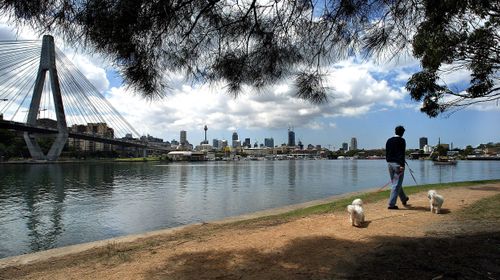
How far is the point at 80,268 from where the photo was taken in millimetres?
5184

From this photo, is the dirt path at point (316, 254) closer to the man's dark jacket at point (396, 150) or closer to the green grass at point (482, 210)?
the green grass at point (482, 210)

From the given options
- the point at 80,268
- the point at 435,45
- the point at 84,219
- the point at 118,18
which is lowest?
the point at 84,219

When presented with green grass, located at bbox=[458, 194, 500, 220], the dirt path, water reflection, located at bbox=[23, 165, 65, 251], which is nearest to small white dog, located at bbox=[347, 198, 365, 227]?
the dirt path

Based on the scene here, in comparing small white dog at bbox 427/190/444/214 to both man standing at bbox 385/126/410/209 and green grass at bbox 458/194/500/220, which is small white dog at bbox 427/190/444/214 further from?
man standing at bbox 385/126/410/209

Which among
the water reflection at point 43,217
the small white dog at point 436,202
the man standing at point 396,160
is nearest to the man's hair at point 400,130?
the man standing at point 396,160

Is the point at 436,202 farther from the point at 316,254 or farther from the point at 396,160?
the point at 316,254

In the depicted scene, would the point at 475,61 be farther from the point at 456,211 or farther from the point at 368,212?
the point at 368,212

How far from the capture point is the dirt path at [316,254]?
4055mm

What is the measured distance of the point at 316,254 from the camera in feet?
15.5

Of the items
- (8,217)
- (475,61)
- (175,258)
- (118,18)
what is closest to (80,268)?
(175,258)

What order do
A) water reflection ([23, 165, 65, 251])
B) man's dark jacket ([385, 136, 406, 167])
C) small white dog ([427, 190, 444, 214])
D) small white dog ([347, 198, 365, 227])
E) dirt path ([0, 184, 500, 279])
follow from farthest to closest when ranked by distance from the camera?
water reflection ([23, 165, 65, 251]), man's dark jacket ([385, 136, 406, 167]), small white dog ([427, 190, 444, 214]), small white dog ([347, 198, 365, 227]), dirt path ([0, 184, 500, 279])

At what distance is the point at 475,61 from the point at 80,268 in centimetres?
945

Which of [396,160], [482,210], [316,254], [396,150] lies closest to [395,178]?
[396,160]

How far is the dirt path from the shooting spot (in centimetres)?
405
